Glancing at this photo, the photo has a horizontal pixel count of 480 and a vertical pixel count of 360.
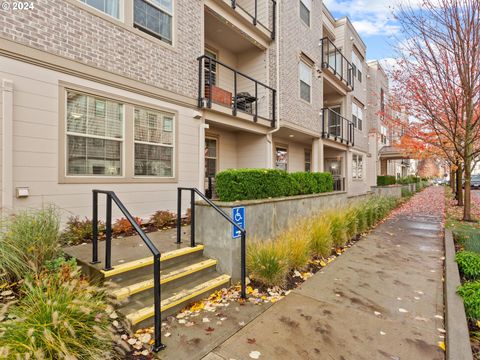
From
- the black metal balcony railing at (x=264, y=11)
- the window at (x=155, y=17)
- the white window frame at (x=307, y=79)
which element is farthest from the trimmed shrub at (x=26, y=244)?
the white window frame at (x=307, y=79)

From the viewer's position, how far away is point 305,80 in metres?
11.8

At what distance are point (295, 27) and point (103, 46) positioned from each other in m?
8.33

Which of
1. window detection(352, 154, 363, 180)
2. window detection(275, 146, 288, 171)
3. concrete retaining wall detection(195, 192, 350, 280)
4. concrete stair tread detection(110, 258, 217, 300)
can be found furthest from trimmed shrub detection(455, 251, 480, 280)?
window detection(352, 154, 363, 180)

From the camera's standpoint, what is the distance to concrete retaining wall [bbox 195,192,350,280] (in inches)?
170

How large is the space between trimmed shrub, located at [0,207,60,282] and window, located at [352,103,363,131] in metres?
17.6

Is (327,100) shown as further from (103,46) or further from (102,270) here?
(102,270)

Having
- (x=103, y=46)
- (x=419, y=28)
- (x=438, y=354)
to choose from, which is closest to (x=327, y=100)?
(x=419, y=28)

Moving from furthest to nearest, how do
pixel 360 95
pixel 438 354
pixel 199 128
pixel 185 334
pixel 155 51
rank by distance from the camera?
1. pixel 360 95
2. pixel 199 128
3. pixel 155 51
4. pixel 185 334
5. pixel 438 354

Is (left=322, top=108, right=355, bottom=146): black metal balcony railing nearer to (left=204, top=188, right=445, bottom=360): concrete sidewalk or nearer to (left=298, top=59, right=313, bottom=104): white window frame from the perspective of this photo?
(left=298, top=59, right=313, bottom=104): white window frame

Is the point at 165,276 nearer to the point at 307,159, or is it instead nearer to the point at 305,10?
the point at 307,159

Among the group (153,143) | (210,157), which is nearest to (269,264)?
(153,143)

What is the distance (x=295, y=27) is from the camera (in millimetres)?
10938

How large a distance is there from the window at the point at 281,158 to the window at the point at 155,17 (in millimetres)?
7329

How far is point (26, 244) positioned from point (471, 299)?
19.4 feet
